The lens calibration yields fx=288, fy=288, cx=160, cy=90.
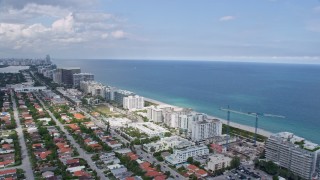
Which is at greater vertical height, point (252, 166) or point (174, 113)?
point (174, 113)

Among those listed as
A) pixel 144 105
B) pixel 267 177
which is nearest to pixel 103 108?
pixel 144 105

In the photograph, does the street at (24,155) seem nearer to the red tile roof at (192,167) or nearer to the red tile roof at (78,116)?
the red tile roof at (78,116)

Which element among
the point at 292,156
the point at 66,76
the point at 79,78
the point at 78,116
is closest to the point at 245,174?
the point at 292,156

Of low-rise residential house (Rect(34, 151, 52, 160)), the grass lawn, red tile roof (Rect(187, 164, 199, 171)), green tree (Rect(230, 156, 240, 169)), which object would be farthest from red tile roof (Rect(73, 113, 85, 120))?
green tree (Rect(230, 156, 240, 169))

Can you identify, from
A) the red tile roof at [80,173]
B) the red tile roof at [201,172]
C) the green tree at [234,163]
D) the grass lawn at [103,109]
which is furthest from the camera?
the grass lawn at [103,109]

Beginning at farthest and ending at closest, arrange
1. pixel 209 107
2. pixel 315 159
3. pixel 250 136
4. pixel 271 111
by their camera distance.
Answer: pixel 209 107
pixel 271 111
pixel 250 136
pixel 315 159

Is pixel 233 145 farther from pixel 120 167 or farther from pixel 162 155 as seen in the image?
pixel 120 167

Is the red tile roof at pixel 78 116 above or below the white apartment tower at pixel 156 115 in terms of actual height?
below

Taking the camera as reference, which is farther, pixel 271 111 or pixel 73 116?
pixel 271 111

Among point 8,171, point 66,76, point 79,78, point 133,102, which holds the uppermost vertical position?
point 66,76

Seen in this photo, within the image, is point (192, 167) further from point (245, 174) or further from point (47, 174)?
point (47, 174)

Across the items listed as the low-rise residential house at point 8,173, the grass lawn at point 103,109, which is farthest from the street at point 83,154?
the grass lawn at point 103,109
